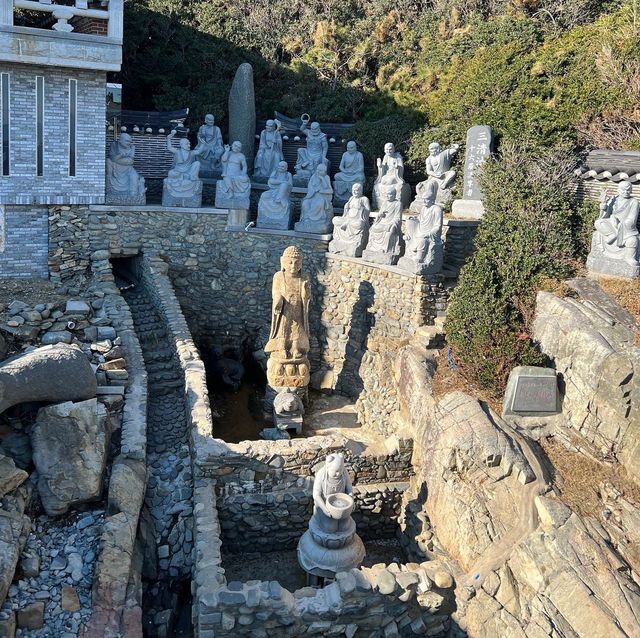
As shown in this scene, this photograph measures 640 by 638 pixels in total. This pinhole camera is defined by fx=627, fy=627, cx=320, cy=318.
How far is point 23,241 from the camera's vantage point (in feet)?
48.4

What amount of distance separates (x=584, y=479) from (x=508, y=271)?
3.95m

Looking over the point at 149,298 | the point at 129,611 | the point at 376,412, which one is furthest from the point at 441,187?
the point at 129,611

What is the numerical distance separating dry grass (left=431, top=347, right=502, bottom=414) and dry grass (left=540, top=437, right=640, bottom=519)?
3.48ft

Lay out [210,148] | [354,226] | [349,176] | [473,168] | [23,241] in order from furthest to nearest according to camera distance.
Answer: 1. [210,148]
2. [349,176]
3. [473,168]
4. [23,241]
5. [354,226]

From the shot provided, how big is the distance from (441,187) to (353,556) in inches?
420

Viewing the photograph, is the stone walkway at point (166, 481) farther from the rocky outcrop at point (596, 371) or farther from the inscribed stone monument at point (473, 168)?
the inscribed stone monument at point (473, 168)

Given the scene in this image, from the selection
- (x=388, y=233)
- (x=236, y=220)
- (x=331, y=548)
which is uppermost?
(x=388, y=233)

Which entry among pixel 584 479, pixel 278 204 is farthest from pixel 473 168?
pixel 584 479

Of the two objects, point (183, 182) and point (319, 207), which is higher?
point (183, 182)

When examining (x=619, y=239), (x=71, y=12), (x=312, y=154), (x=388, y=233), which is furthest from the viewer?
(x=312, y=154)

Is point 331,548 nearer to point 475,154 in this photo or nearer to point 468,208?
point 468,208

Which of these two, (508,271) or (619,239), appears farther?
(619,239)

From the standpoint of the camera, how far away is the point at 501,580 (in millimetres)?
7473

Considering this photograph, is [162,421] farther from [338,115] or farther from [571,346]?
[338,115]
